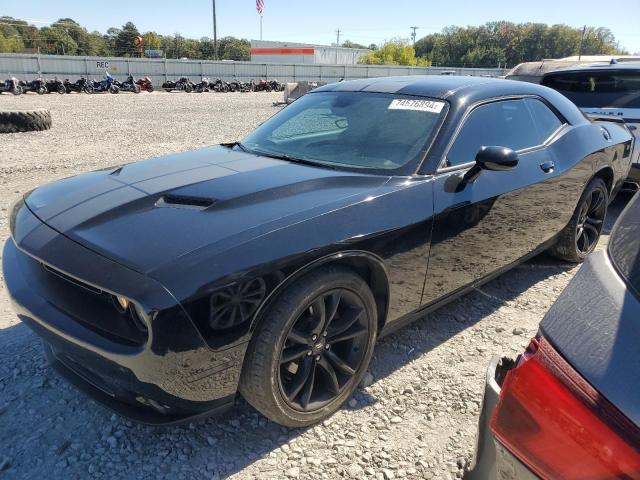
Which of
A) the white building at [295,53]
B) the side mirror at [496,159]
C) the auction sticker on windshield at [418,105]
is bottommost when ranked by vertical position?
the side mirror at [496,159]

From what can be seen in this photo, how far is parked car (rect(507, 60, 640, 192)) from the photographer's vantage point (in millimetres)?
5547

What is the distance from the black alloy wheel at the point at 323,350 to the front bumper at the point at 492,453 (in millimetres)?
920

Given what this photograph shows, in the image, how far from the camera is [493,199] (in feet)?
9.96

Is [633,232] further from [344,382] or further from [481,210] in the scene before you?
[481,210]

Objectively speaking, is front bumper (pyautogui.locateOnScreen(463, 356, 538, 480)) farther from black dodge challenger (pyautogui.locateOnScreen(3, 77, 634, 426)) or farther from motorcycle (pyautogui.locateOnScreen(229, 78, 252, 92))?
motorcycle (pyautogui.locateOnScreen(229, 78, 252, 92))

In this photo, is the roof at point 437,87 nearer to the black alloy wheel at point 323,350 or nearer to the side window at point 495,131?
the side window at point 495,131

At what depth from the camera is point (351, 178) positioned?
2650mm

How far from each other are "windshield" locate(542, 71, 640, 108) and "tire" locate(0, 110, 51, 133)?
32.2 feet

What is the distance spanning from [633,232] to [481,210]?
186cm

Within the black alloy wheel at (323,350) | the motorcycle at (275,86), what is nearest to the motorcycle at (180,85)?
the motorcycle at (275,86)

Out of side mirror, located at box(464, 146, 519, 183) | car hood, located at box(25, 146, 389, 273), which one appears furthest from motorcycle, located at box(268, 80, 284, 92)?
side mirror, located at box(464, 146, 519, 183)

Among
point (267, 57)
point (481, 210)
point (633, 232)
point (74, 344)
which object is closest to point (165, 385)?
point (74, 344)

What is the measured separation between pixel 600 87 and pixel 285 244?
5879 millimetres

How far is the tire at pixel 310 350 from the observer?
205 centimetres
